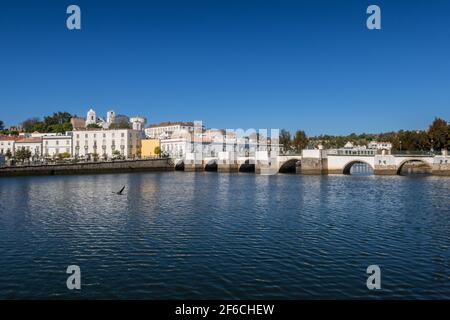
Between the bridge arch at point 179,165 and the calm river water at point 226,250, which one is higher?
the bridge arch at point 179,165

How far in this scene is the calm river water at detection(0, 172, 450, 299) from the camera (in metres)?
15.4

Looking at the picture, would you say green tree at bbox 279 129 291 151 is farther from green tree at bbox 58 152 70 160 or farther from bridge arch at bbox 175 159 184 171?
green tree at bbox 58 152 70 160

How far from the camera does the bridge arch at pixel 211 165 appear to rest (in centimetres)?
11656

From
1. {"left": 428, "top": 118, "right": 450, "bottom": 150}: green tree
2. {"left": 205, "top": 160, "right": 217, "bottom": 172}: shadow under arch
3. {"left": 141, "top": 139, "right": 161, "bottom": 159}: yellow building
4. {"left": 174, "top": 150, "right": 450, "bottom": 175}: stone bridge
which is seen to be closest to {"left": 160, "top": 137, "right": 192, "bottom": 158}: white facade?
{"left": 141, "top": 139, "right": 161, "bottom": 159}: yellow building

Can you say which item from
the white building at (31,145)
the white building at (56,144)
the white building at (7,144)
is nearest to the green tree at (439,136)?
the white building at (56,144)

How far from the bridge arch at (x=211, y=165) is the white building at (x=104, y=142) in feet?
96.8

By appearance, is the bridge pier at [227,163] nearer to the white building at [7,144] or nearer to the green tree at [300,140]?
the green tree at [300,140]

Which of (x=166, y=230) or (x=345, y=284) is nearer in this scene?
(x=345, y=284)

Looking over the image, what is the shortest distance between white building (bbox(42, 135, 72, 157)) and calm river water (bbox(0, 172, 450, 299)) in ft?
352

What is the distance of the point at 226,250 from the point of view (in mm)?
20734
